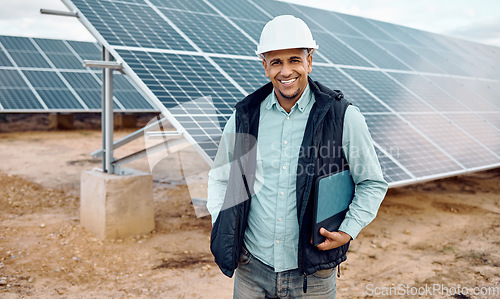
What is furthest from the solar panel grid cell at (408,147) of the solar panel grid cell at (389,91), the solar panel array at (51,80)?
the solar panel array at (51,80)

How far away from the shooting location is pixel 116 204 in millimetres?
6824

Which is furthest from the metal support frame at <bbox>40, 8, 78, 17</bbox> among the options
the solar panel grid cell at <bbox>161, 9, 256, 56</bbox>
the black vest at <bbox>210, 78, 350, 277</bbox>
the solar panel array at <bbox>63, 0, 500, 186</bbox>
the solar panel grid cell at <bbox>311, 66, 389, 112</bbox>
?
the black vest at <bbox>210, 78, 350, 277</bbox>

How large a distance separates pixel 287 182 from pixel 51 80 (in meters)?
15.5

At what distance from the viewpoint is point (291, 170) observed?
250 cm

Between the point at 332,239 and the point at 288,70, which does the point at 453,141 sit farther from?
the point at 288,70

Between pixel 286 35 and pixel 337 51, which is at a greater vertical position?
pixel 286 35

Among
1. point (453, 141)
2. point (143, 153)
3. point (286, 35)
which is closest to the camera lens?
point (286, 35)

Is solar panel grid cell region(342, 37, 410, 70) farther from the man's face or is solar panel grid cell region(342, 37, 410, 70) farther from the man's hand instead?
the man's hand

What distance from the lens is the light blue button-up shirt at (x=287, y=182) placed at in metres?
2.44

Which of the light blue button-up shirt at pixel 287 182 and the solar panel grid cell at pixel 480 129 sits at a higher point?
the light blue button-up shirt at pixel 287 182

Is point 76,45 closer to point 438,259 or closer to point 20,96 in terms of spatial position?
point 20,96

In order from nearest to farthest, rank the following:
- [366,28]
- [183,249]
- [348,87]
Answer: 1. [183,249]
2. [348,87]
3. [366,28]

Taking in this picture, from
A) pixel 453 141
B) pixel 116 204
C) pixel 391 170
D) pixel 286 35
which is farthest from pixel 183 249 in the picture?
pixel 453 141

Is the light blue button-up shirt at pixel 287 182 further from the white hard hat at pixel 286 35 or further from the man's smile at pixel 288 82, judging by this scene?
the white hard hat at pixel 286 35
